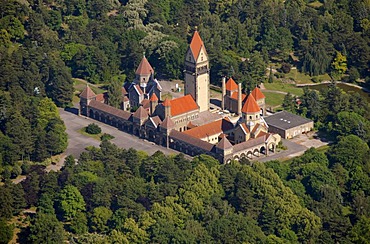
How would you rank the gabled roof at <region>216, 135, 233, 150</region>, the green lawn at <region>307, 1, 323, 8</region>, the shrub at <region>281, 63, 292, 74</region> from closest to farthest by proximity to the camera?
the gabled roof at <region>216, 135, 233, 150</region>
the shrub at <region>281, 63, 292, 74</region>
the green lawn at <region>307, 1, 323, 8</region>

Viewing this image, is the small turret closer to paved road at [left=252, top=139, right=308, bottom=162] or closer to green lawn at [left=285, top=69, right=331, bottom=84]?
paved road at [left=252, top=139, right=308, bottom=162]

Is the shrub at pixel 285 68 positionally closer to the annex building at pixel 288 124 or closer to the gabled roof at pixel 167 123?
the annex building at pixel 288 124

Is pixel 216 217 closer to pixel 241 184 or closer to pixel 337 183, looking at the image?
pixel 241 184

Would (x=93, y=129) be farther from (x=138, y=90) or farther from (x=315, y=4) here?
(x=315, y=4)

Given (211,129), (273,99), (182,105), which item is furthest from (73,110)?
(273,99)

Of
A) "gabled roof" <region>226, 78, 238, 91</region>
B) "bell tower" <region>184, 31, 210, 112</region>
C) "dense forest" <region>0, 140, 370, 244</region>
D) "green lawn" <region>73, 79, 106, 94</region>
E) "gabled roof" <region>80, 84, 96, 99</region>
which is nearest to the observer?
"dense forest" <region>0, 140, 370, 244</region>

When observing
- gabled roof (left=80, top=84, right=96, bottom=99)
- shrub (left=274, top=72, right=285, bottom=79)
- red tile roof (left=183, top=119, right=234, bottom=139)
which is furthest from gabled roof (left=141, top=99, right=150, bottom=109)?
shrub (left=274, top=72, right=285, bottom=79)

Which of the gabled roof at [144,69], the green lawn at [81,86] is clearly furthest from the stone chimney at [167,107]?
the green lawn at [81,86]
